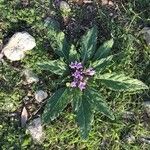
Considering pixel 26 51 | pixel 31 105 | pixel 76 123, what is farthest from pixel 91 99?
pixel 26 51

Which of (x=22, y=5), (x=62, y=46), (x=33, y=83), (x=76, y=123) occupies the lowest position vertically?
(x=76, y=123)

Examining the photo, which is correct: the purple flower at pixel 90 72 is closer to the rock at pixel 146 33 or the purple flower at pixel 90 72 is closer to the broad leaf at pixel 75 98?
the broad leaf at pixel 75 98

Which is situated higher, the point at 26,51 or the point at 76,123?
the point at 26,51

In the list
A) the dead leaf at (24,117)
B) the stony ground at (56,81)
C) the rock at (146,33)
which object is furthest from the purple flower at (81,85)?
the rock at (146,33)

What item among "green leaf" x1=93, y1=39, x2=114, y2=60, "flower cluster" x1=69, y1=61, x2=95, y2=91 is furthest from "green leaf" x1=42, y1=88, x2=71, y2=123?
"green leaf" x1=93, y1=39, x2=114, y2=60

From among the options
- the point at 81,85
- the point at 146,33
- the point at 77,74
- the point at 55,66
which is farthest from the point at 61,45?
the point at 146,33

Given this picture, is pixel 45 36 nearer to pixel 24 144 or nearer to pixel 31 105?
pixel 31 105

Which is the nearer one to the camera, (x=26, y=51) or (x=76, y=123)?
(x=76, y=123)

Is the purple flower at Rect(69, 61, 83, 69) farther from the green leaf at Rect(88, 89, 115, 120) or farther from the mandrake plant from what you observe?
the green leaf at Rect(88, 89, 115, 120)
